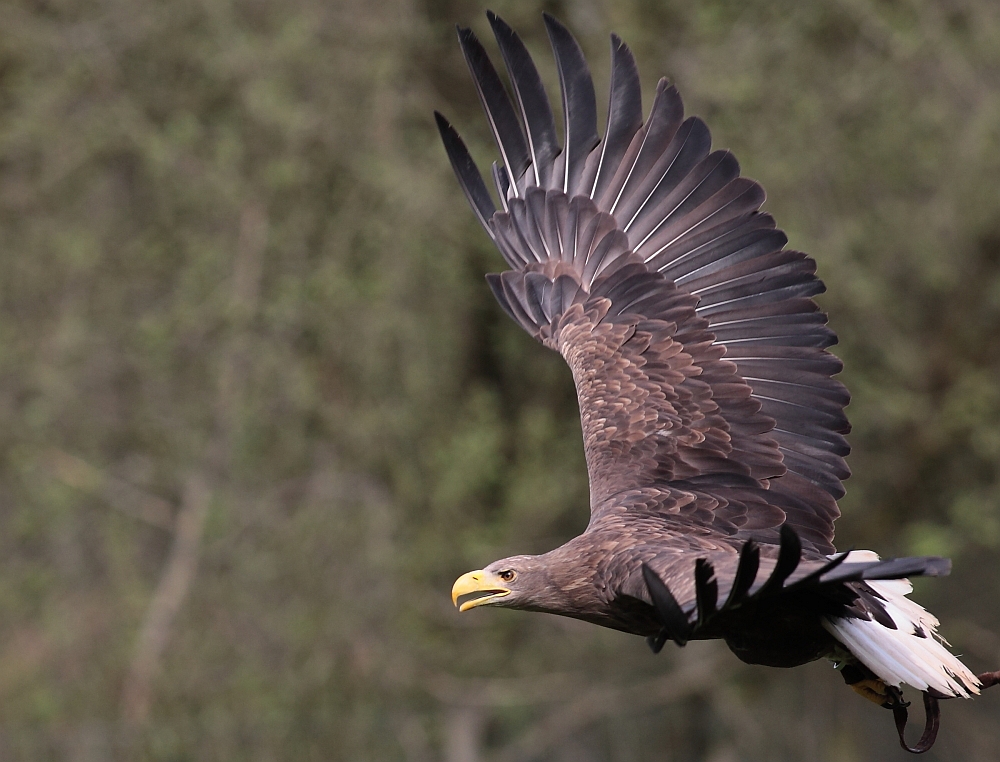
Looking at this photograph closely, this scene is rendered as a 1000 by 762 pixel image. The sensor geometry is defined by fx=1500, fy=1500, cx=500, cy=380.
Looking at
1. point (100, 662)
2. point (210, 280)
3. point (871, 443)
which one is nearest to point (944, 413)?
point (871, 443)

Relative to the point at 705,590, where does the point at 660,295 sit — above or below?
above

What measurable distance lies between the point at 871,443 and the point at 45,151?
7.00 metres

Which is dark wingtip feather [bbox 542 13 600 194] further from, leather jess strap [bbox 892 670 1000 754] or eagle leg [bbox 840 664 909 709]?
leather jess strap [bbox 892 670 1000 754]

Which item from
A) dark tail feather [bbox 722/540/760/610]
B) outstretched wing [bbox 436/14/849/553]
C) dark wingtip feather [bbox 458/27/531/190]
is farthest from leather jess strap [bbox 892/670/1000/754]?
dark wingtip feather [bbox 458/27/531/190]

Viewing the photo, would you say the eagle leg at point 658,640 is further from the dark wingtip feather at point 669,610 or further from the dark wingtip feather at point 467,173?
the dark wingtip feather at point 467,173

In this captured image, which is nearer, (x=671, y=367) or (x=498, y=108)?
(x=671, y=367)

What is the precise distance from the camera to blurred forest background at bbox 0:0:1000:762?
1127cm

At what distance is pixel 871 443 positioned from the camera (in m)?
11.6

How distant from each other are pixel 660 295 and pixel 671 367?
0.31m

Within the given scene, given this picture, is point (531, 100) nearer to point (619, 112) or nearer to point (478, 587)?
point (619, 112)

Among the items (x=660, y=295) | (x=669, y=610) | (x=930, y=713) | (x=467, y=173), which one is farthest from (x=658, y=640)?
(x=467, y=173)

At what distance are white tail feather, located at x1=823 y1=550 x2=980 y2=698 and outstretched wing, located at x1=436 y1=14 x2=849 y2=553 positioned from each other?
0.66 metres

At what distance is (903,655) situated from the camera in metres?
4.53

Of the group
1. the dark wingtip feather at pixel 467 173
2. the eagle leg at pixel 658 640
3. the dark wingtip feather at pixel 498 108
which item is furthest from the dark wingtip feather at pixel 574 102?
the eagle leg at pixel 658 640
